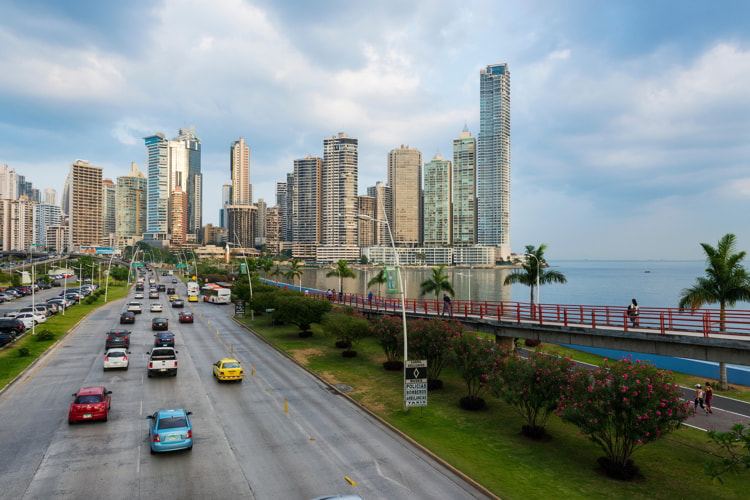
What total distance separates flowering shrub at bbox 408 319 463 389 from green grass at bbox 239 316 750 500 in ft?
5.37

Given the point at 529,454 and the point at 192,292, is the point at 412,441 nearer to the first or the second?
the point at 529,454

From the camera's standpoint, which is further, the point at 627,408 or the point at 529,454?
the point at 529,454

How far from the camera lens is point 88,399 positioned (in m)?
21.4

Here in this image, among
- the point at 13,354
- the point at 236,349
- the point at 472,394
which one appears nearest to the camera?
the point at 472,394

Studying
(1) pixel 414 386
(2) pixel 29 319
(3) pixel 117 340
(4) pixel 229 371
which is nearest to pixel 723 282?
(1) pixel 414 386

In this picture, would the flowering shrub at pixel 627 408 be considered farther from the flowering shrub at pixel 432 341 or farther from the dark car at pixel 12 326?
the dark car at pixel 12 326

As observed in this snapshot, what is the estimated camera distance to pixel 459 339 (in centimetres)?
2616

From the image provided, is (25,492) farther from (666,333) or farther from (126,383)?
(666,333)

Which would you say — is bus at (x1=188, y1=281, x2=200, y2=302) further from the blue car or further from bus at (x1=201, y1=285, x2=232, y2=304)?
the blue car

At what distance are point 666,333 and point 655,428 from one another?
11.0m

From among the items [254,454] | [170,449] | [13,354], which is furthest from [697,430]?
[13,354]

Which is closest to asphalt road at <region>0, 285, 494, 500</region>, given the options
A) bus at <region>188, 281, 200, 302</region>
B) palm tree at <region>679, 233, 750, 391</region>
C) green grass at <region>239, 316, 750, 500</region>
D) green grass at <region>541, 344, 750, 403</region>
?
green grass at <region>239, 316, 750, 500</region>

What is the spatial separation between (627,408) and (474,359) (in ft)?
30.4

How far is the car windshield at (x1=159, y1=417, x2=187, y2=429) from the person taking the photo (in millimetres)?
17719
